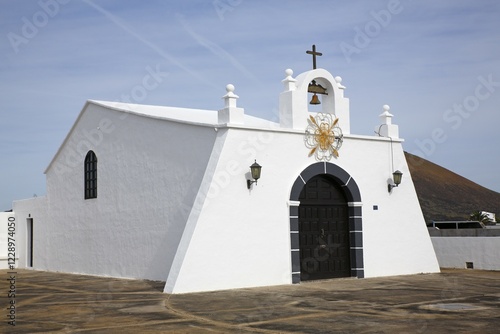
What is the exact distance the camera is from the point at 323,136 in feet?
49.6

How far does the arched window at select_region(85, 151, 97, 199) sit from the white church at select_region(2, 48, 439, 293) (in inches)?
1.2

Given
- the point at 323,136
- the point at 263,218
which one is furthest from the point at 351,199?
the point at 263,218

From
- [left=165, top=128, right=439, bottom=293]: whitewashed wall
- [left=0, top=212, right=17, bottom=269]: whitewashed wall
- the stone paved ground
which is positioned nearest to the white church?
[left=165, top=128, right=439, bottom=293]: whitewashed wall

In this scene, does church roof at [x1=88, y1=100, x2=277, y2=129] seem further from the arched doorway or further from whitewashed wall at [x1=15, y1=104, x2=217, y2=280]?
the arched doorway

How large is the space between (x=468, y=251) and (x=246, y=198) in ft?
25.9

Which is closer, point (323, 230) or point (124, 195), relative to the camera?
point (323, 230)

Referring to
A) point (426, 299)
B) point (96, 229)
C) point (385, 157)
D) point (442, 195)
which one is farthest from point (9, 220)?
point (442, 195)

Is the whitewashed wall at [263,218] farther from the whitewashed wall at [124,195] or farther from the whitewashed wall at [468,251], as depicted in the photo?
the whitewashed wall at [468,251]

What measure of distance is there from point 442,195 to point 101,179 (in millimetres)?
50685

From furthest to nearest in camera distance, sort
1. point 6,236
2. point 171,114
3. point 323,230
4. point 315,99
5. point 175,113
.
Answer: point 6,236, point 175,113, point 171,114, point 315,99, point 323,230

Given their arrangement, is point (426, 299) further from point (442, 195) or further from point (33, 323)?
point (442, 195)

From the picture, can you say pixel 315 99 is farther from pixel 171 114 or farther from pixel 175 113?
pixel 175 113

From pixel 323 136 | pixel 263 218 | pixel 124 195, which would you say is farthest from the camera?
pixel 124 195

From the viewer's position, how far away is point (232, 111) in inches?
536
